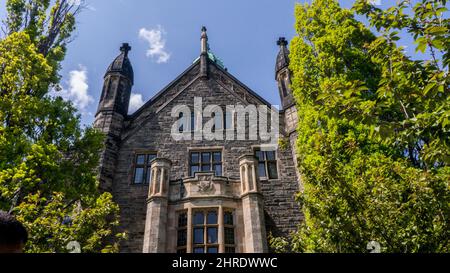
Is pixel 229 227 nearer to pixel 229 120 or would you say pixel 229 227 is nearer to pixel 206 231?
pixel 206 231

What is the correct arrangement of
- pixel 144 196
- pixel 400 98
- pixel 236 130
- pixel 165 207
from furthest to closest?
1. pixel 236 130
2. pixel 144 196
3. pixel 165 207
4. pixel 400 98

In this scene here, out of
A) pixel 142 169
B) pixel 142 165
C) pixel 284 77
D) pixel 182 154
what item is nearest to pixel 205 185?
pixel 182 154

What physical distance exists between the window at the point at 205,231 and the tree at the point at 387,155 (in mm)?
4197

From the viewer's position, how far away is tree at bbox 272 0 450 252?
404 centimetres

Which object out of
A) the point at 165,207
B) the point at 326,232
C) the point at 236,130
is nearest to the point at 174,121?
the point at 236,130

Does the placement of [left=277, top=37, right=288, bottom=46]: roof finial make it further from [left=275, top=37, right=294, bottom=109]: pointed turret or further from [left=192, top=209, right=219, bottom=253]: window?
[left=192, top=209, right=219, bottom=253]: window

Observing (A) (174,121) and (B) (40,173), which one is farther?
(A) (174,121)

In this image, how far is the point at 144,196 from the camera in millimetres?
12938

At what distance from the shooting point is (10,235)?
5.65 feet

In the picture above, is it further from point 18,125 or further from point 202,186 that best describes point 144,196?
point 18,125

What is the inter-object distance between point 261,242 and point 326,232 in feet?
15.4

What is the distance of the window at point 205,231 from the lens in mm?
10641

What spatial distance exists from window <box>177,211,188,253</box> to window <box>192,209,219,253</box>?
1.16 ft

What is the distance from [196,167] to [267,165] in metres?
3.22
